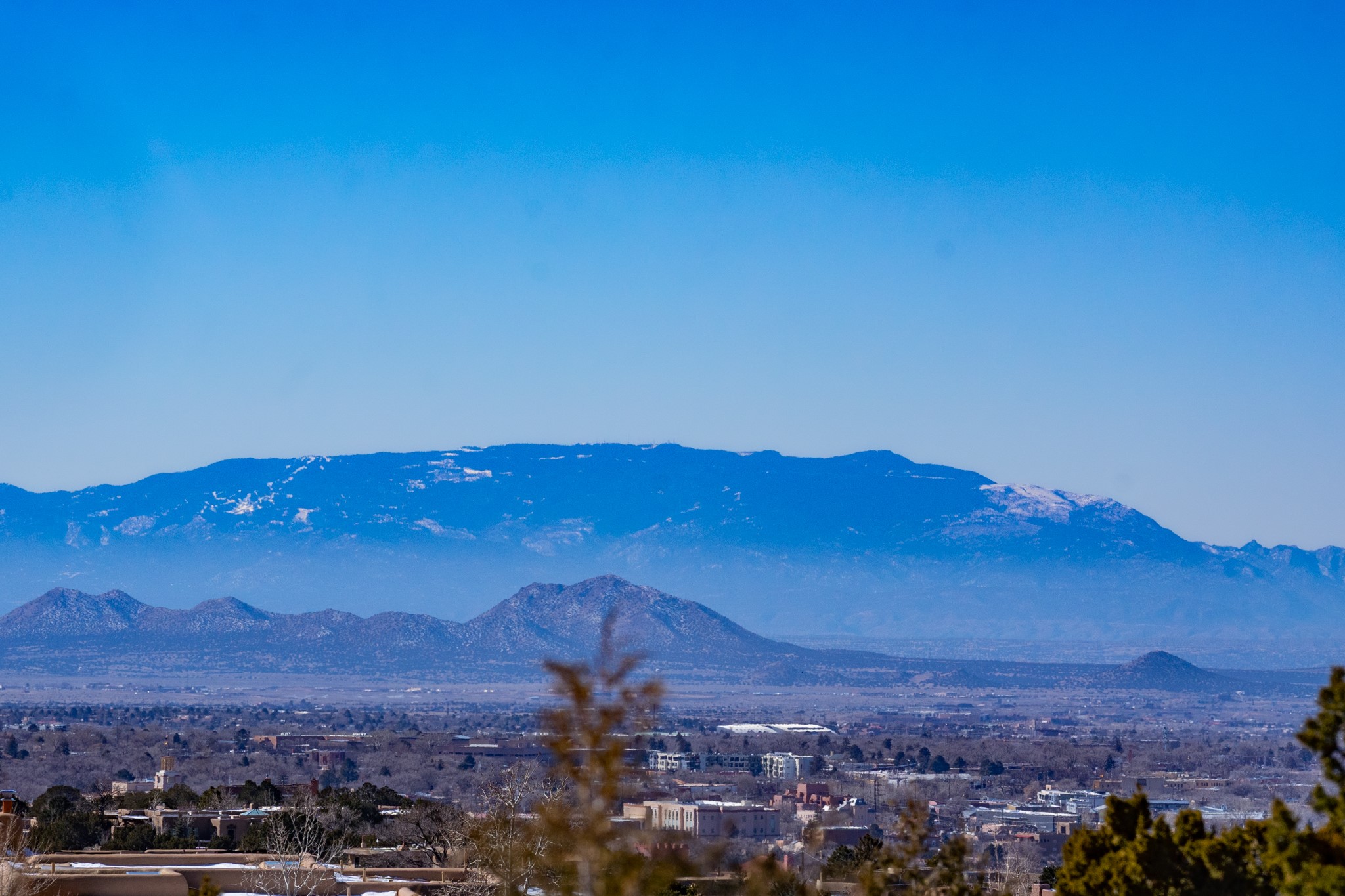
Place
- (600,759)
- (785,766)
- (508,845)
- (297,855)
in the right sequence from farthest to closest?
1. (785,766)
2. (297,855)
3. (508,845)
4. (600,759)

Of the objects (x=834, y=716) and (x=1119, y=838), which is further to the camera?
(x=834, y=716)

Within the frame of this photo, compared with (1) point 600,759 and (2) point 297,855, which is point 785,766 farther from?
(1) point 600,759

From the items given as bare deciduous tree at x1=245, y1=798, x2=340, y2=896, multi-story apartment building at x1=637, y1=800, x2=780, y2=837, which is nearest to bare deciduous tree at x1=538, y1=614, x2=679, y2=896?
bare deciduous tree at x1=245, y1=798, x2=340, y2=896

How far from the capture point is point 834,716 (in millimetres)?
187375

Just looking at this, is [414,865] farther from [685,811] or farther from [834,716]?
[834,716]

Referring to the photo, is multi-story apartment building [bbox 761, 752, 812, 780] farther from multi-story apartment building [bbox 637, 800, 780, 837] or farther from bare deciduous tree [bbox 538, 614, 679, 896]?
bare deciduous tree [bbox 538, 614, 679, 896]

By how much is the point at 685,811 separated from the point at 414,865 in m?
24.1

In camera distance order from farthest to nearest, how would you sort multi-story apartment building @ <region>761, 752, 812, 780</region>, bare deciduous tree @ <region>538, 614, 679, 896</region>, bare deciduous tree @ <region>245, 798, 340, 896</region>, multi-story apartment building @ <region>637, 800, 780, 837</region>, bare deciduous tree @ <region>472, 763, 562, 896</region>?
1. multi-story apartment building @ <region>761, 752, 812, 780</region>
2. multi-story apartment building @ <region>637, 800, 780, 837</region>
3. bare deciduous tree @ <region>245, 798, 340, 896</region>
4. bare deciduous tree @ <region>472, 763, 562, 896</region>
5. bare deciduous tree @ <region>538, 614, 679, 896</region>

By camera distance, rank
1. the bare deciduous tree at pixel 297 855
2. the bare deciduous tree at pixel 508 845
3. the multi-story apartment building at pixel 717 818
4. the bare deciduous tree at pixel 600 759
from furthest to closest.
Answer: the multi-story apartment building at pixel 717 818 < the bare deciduous tree at pixel 297 855 < the bare deciduous tree at pixel 508 845 < the bare deciduous tree at pixel 600 759

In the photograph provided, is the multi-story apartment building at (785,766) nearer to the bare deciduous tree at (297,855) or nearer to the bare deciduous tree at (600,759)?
the bare deciduous tree at (297,855)

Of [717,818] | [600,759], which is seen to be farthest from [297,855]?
[717,818]

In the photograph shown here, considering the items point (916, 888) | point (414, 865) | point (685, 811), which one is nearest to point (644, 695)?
point (916, 888)

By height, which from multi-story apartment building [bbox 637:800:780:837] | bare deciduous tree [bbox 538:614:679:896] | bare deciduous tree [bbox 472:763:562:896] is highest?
bare deciduous tree [bbox 538:614:679:896]

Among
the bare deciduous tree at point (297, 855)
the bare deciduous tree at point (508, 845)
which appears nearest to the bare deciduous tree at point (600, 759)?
the bare deciduous tree at point (508, 845)
